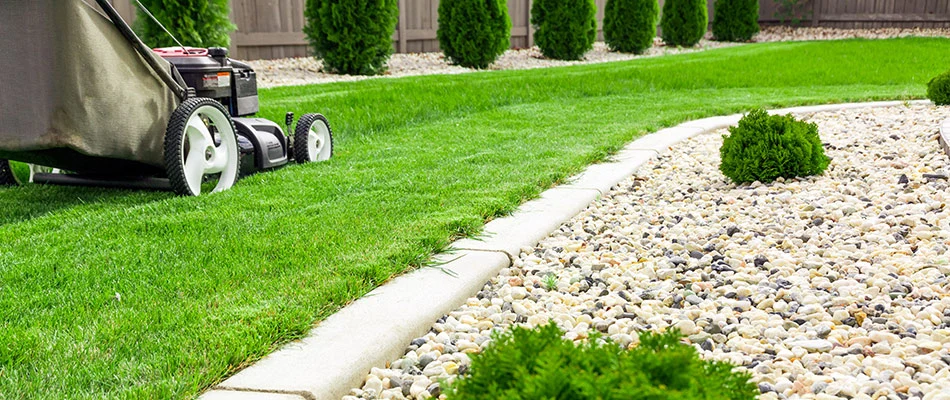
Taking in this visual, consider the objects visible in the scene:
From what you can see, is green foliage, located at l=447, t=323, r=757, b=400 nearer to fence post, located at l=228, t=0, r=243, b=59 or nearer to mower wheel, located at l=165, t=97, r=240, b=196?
mower wheel, located at l=165, t=97, r=240, b=196

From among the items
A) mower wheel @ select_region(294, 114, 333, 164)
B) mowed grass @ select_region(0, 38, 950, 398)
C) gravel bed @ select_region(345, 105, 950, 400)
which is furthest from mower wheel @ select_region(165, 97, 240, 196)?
gravel bed @ select_region(345, 105, 950, 400)

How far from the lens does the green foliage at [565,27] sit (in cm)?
1430

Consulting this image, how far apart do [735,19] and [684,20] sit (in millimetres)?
2891

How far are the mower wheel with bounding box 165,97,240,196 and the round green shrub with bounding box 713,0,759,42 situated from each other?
1798 centimetres

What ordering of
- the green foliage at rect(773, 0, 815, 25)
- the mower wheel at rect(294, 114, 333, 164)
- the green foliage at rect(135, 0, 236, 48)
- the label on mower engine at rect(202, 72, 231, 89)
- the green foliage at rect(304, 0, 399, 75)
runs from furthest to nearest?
the green foliage at rect(773, 0, 815, 25)
the green foliage at rect(304, 0, 399, 75)
the green foliage at rect(135, 0, 236, 48)
the mower wheel at rect(294, 114, 333, 164)
the label on mower engine at rect(202, 72, 231, 89)

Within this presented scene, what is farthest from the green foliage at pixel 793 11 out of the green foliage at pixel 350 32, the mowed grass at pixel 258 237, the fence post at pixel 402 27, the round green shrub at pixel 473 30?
the mowed grass at pixel 258 237

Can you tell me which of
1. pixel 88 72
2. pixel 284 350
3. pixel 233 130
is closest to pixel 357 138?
pixel 233 130

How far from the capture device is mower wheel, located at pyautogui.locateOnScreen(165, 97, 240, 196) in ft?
12.3

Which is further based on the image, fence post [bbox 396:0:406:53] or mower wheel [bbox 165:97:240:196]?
fence post [bbox 396:0:406:53]

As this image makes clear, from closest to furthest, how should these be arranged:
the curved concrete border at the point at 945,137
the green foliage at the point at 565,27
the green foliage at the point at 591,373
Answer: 1. the green foliage at the point at 591,373
2. the curved concrete border at the point at 945,137
3. the green foliage at the point at 565,27

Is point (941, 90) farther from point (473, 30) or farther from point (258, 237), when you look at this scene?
point (473, 30)

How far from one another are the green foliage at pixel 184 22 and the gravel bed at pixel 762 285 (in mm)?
5669

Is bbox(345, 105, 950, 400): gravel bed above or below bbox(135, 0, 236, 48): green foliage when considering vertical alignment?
below

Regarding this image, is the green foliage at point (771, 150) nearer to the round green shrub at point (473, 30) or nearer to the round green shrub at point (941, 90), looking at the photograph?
the round green shrub at point (941, 90)
